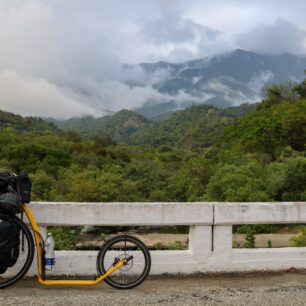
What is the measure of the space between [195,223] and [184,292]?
1.08 metres

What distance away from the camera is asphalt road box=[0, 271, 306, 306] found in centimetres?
480

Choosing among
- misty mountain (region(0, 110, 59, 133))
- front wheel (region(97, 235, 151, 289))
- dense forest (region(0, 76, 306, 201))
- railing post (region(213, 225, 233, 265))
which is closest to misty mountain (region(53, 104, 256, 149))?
misty mountain (region(0, 110, 59, 133))

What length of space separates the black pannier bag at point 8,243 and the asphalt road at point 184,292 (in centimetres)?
34

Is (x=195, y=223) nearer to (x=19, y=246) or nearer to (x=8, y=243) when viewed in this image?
(x=19, y=246)

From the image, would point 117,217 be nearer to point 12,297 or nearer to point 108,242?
point 108,242

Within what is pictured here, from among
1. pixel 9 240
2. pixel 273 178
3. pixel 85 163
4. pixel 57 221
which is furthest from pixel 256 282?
pixel 85 163

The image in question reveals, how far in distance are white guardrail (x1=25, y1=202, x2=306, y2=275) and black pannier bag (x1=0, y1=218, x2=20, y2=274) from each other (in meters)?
0.69

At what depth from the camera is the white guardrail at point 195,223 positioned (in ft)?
19.4

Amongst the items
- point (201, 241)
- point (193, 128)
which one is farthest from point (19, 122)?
point (201, 241)

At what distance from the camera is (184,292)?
5.23 metres

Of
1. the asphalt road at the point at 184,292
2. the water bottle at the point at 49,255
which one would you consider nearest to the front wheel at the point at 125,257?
the asphalt road at the point at 184,292

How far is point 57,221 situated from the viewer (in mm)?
5852

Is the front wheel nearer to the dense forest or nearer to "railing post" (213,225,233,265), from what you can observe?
"railing post" (213,225,233,265)

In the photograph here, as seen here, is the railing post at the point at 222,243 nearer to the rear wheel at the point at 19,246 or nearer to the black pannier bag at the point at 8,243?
the rear wheel at the point at 19,246
